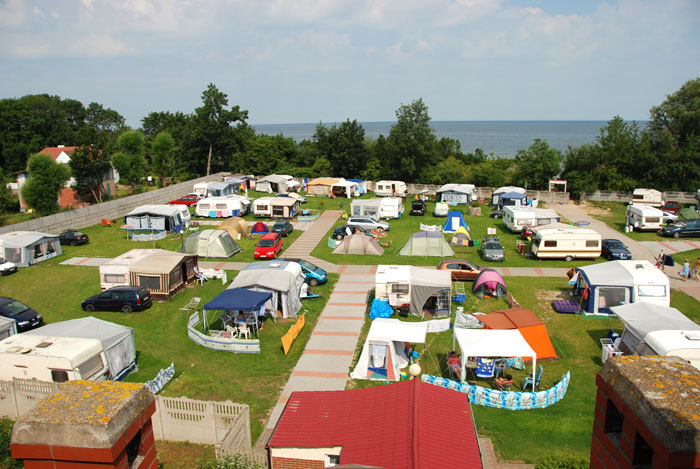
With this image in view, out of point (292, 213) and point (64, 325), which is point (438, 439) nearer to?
point (64, 325)

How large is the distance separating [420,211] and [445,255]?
43.1ft

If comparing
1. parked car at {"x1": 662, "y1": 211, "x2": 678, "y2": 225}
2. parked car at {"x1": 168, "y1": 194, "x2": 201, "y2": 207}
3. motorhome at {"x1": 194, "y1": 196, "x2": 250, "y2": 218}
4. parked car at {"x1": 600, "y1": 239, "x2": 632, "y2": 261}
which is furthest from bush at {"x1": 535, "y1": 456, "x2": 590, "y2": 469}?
parked car at {"x1": 168, "y1": 194, "x2": 201, "y2": 207}

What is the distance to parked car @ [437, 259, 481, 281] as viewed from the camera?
2472 cm

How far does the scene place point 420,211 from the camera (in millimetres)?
42688

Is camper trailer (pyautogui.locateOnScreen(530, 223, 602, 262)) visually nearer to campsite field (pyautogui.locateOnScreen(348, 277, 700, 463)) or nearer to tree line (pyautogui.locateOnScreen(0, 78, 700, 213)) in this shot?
campsite field (pyautogui.locateOnScreen(348, 277, 700, 463))

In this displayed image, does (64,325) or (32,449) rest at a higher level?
(32,449)

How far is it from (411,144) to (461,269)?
3562 centimetres

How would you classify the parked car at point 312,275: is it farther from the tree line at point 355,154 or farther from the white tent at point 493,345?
the tree line at point 355,154

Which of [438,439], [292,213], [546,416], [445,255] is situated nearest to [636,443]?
[438,439]

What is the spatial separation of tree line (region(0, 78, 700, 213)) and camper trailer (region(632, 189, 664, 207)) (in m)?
4.67

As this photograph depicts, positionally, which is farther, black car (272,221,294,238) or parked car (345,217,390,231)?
parked car (345,217,390,231)

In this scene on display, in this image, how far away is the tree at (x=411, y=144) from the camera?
58.2m

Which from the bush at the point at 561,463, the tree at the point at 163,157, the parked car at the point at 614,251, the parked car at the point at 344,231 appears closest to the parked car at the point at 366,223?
the parked car at the point at 344,231

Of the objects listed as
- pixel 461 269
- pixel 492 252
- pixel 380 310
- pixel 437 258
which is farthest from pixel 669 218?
pixel 380 310
